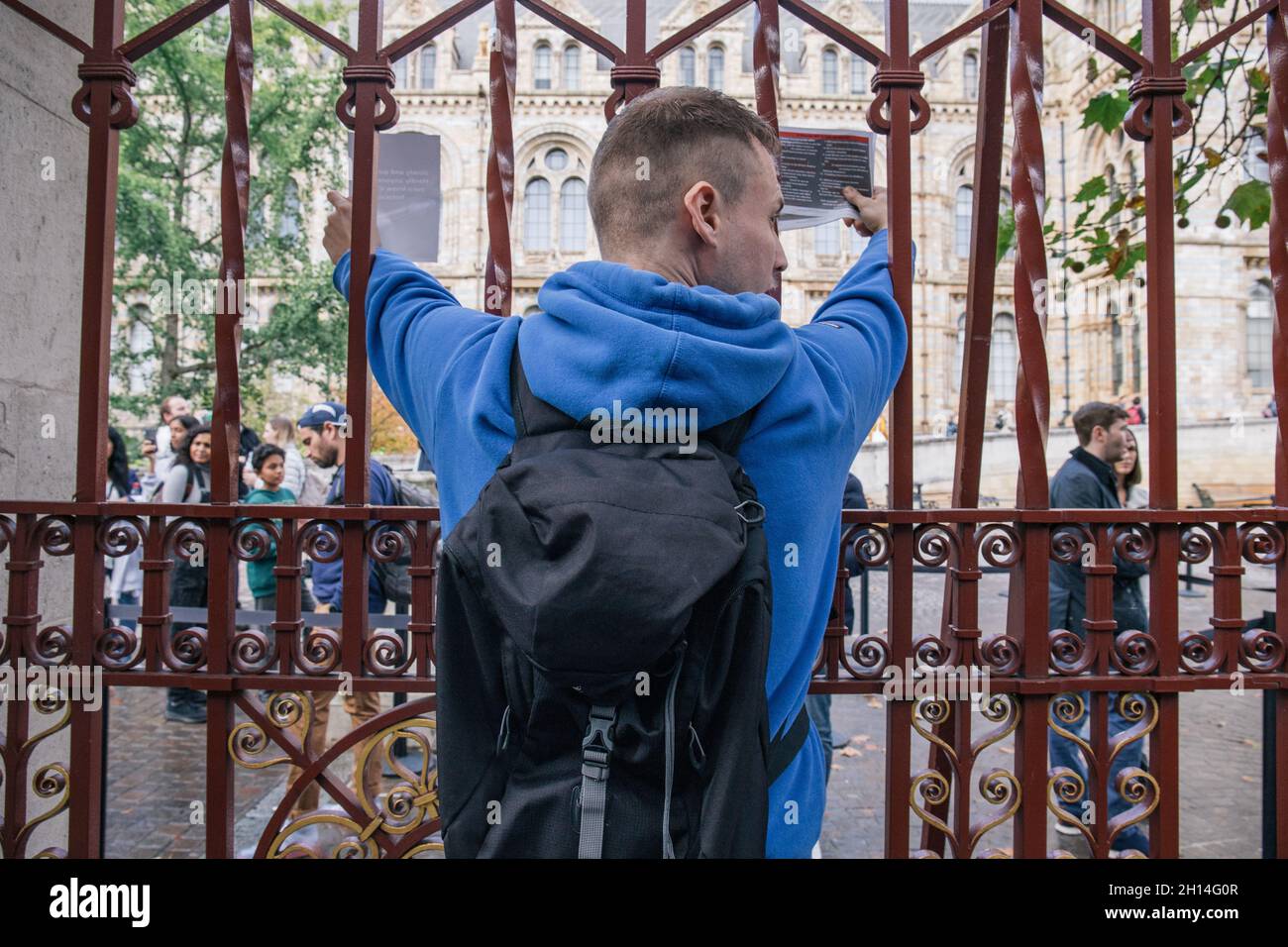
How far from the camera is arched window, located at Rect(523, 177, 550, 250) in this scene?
34844 mm

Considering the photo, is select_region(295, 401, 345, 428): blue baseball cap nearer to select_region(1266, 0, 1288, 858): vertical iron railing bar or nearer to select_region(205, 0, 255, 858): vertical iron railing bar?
select_region(205, 0, 255, 858): vertical iron railing bar

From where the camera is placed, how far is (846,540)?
7.69 feet

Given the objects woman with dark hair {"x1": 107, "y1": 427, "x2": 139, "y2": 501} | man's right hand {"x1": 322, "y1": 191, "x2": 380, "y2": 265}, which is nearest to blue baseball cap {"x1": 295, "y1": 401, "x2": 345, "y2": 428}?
woman with dark hair {"x1": 107, "y1": 427, "x2": 139, "y2": 501}

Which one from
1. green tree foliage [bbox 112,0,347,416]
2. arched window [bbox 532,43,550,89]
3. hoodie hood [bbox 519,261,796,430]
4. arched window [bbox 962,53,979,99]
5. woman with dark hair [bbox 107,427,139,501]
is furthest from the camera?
arched window [bbox 532,43,550,89]

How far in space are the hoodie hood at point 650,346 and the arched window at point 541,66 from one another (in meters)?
35.8

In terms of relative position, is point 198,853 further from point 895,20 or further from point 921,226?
point 921,226

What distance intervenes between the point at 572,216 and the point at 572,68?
18.3 ft

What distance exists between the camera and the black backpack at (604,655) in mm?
1327

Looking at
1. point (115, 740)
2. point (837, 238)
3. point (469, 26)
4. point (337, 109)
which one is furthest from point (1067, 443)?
point (469, 26)

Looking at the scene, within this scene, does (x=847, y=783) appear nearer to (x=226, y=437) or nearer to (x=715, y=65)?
(x=226, y=437)

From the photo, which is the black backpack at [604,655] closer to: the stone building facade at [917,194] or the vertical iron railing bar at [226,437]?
the vertical iron railing bar at [226,437]

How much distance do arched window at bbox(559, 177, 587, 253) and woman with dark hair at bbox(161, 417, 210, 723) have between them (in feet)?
93.0

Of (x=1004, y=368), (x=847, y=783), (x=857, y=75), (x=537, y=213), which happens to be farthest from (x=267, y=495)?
(x=1004, y=368)

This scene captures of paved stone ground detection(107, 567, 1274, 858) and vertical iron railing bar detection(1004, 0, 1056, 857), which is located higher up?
vertical iron railing bar detection(1004, 0, 1056, 857)
